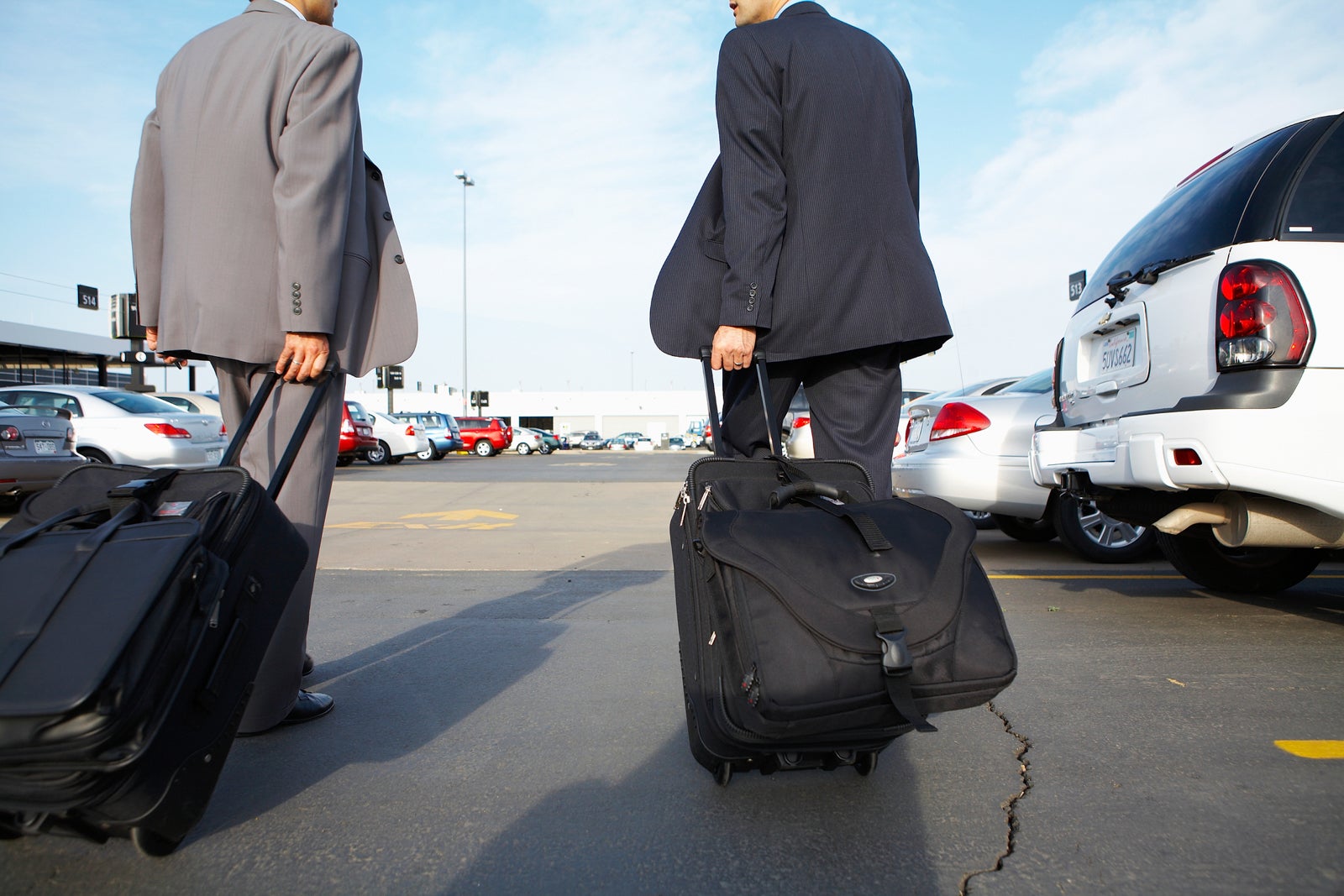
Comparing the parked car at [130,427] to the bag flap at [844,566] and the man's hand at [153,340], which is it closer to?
the man's hand at [153,340]

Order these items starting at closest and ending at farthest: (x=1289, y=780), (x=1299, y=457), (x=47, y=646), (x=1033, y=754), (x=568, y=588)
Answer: (x=47, y=646) → (x=1289, y=780) → (x=1033, y=754) → (x=1299, y=457) → (x=568, y=588)

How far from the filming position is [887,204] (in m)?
2.17

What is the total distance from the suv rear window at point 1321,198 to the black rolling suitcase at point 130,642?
3210 mm

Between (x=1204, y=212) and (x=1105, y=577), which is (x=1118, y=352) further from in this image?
(x=1105, y=577)

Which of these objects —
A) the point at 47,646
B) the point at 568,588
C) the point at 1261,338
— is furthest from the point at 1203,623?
the point at 47,646

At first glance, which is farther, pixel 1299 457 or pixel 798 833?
pixel 1299 457

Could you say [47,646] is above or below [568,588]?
above

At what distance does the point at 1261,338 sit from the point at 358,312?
278 centimetres

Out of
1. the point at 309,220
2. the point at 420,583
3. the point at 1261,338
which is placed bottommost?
the point at 420,583

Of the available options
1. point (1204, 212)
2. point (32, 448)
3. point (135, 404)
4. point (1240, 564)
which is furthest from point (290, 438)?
point (135, 404)

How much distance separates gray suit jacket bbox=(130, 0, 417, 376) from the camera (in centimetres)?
208

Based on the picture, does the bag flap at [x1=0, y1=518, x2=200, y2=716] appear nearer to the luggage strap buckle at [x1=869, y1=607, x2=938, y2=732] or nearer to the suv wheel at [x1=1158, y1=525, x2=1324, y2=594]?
the luggage strap buckle at [x1=869, y1=607, x2=938, y2=732]

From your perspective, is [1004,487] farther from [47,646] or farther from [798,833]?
[47,646]

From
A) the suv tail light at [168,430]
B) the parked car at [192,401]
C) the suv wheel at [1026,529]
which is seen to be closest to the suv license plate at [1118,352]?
the suv wheel at [1026,529]
